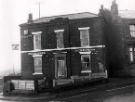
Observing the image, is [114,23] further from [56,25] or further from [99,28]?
[56,25]

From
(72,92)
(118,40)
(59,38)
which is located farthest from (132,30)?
(72,92)

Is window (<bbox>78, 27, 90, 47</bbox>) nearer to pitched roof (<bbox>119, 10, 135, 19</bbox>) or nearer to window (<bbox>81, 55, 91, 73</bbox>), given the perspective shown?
window (<bbox>81, 55, 91, 73</bbox>)

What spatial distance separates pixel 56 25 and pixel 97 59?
21.2ft

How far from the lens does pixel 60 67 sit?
36.4 m

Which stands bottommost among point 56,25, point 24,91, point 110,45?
point 24,91

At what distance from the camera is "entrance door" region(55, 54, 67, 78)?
118 ft

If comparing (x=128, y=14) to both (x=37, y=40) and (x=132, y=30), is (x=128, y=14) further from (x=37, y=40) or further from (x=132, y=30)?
(x=37, y=40)

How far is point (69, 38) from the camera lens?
3603 cm

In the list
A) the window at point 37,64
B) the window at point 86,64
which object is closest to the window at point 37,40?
the window at point 37,64

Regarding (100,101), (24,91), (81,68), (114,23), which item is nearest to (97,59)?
(81,68)

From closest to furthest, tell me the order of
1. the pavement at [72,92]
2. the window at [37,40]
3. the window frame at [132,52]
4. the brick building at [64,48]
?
the pavement at [72,92]
the brick building at [64,48]
the window frame at [132,52]
the window at [37,40]

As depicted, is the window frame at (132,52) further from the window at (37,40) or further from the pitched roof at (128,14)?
the window at (37,40)

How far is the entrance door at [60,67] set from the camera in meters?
36.0

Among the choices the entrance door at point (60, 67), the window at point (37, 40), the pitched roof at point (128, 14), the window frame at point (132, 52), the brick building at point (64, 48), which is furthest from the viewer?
the window at point (37, 40)
